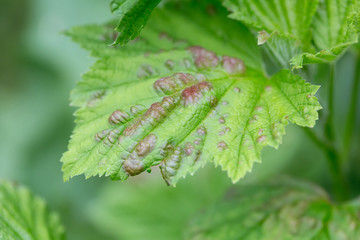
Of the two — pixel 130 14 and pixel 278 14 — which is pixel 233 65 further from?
pixel 130 14

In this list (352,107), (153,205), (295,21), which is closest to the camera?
(295,21)

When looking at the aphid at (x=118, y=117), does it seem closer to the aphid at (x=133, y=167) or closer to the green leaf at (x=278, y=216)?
the aphid at (x=133, y=167)

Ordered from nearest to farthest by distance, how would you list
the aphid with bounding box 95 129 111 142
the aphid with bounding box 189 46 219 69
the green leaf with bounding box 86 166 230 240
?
the aphid with bounding box 95 129 111 142 < the aphid with bounding box 189 46 219 69 < the green leaf with bounding box 86 166 230 240

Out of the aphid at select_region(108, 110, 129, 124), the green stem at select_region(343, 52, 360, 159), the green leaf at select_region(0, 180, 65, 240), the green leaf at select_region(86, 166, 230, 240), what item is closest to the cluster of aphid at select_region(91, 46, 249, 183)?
the aphid at select_region(108, 110, 129, 124)

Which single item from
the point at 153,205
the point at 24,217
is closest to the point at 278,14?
the point at 24,217

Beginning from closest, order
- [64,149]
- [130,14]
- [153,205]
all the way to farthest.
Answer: [130,14] → [153,205] → [64,149]

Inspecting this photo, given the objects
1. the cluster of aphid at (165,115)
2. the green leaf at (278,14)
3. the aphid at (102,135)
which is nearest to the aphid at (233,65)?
the cluster of aphid at (165,115)

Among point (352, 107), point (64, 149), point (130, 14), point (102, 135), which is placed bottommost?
point (352, 107)

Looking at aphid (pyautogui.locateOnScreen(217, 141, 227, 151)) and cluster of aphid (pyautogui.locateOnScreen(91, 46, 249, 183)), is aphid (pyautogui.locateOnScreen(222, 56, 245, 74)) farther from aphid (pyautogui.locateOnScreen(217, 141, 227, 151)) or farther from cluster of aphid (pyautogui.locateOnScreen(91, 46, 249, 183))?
aphid (pyautogui.locateOnScreen(217, 141, 227, 151))
